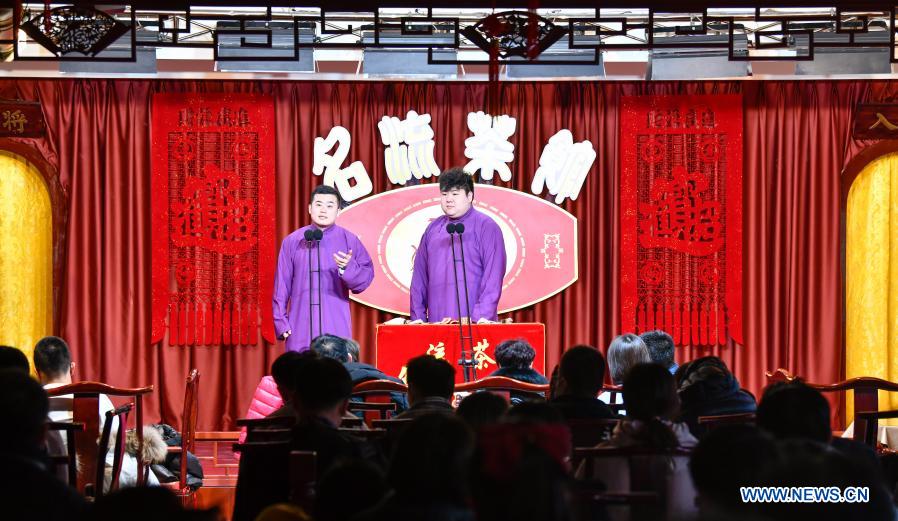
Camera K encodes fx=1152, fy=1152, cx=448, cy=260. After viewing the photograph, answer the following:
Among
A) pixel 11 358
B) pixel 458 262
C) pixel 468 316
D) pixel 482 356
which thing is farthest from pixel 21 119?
pixel 11 358

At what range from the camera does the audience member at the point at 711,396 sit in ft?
11.5

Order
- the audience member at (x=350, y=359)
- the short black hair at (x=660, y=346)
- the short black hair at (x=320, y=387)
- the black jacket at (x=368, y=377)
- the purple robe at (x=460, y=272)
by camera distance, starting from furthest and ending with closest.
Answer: the purple robe at (x=460, y=272), the short black hair at (x=660, y=346), the audience member at (x=350, y=359), the black jacket at (x=368, y=377), the short black hair at (x=320, y=387)

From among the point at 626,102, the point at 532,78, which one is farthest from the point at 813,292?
the point at 532,78

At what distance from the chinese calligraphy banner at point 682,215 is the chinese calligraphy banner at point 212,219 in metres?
2.34

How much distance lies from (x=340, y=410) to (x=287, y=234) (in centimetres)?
470

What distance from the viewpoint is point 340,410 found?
292cm

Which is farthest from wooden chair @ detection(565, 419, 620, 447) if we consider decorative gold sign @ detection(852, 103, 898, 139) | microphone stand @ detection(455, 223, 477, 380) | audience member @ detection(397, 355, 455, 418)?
decorative gold sign @ detection(852, 103, 898, 139)

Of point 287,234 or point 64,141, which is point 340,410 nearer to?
point 287,234

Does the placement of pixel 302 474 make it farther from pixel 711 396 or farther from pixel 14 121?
pixel 14 121

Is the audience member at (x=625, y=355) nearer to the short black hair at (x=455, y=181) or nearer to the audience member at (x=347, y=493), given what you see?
the short black hair at (x=455, y=181)

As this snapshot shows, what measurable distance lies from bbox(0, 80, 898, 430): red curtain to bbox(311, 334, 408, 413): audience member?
2.91 m

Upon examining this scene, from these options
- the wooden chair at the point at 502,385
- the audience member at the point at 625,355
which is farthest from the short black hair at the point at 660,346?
the wooden chair at the point at 502,385

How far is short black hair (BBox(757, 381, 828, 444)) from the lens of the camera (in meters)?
2.42

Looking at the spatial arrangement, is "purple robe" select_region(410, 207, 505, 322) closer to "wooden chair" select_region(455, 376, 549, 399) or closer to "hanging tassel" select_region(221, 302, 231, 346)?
"hanging tassel" select_region(221, 302, 231, 346)
